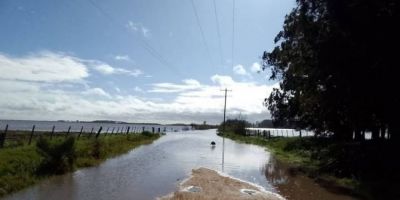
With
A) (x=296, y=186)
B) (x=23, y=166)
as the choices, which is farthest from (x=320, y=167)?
(x=23, y=166)

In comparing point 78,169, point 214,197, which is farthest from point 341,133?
point 214,197

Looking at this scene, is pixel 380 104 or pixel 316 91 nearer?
pixel 380 104

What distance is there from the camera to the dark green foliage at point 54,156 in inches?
870

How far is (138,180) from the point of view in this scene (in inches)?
853

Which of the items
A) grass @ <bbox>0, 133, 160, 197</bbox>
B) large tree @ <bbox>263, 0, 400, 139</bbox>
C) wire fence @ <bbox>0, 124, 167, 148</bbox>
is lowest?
grass @ <bbox>0, 133, 160, 197</bbox>

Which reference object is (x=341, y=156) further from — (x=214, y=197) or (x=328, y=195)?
(x=214, y=197)

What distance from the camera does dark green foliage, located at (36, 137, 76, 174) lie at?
22106 mm

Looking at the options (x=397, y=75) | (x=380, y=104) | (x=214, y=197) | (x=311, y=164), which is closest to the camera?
(x=214, y=197)

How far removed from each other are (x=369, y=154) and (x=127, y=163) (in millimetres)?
14560

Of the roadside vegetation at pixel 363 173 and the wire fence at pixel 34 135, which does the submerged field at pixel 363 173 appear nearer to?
the roadside vegetation at pixel 363 173

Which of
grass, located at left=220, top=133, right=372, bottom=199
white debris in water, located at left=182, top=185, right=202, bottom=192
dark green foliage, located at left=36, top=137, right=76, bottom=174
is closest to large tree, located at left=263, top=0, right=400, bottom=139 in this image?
grass, located at left=220, top=133, right=372, bottom=199

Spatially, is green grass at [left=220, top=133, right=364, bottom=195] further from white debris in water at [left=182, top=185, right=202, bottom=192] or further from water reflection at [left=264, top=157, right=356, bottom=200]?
white debris in water at [left=182, top=185, right=202, bottom=192]

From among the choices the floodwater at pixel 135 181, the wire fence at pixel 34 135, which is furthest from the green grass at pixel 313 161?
the wire fence at pixel 34 135

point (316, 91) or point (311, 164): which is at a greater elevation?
point (316, 91)
